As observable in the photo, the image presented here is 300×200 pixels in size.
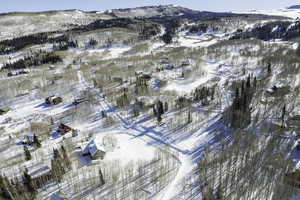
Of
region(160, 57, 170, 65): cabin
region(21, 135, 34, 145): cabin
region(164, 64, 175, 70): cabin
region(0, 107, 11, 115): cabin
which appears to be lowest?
region(0, 107, 11, 115): cabin

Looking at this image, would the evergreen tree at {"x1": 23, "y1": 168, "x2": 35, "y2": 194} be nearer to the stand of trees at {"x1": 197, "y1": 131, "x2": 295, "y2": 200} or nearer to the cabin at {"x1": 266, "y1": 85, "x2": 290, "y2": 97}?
the stand of trees at {"x1": 197, "y1": 131, "x2": 295, "y2": 200}

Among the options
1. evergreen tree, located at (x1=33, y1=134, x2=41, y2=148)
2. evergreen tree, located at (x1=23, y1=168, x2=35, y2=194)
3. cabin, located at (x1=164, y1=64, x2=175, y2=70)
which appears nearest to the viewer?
evergreen tree, located at (x1=23, y1=168, x2=35, y2=194)

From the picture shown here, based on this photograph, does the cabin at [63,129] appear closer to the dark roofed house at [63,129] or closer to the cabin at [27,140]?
the dark roofed house at [63,129]

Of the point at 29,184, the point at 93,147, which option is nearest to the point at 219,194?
the point at 93,147

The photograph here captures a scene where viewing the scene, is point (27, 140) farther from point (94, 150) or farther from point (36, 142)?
point (94, 150)

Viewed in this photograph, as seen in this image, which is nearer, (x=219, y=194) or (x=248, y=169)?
(x=219, y=194)

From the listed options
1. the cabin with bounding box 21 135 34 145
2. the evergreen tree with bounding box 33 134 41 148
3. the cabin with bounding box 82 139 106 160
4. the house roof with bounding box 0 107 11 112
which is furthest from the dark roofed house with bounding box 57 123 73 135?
the house roof with bounding box 0 107 11 112

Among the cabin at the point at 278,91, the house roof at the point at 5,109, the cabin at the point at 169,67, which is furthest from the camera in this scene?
the cabin at the point at 169,67

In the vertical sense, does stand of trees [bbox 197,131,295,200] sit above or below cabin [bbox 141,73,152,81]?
below

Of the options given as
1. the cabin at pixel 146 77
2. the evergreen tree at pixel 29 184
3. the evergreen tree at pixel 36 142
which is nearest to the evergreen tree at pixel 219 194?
the evergreen tree at pixel 29 184
